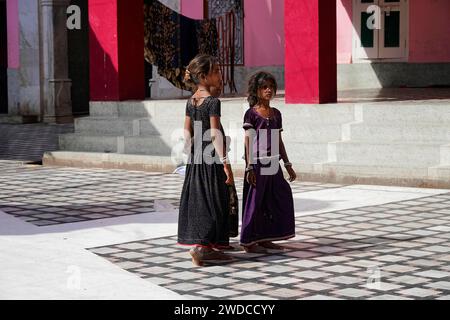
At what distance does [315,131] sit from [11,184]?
3881 mm

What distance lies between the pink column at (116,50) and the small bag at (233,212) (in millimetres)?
8021

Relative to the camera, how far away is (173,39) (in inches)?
723

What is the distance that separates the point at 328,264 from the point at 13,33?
17.2 metres

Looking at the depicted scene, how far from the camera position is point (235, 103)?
13.8 metres

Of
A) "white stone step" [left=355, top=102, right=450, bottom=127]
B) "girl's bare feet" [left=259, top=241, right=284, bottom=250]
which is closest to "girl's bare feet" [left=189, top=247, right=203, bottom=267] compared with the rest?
"girl's bare feet" [left=259, top=241, right=284, bottom=250]

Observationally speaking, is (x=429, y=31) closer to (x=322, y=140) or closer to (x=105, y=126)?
(x=322, y=140)

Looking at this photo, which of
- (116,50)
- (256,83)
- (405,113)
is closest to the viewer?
(256,83)


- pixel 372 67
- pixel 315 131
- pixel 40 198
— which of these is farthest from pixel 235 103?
pixel 372 67

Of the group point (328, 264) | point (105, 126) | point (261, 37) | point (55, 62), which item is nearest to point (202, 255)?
point (328, 264)

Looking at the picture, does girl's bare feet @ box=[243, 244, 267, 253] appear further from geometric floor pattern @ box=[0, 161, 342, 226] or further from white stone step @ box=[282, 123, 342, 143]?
white stone step @ box=[282, 123, 342, 143]

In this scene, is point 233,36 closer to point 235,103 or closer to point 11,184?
point 235,103

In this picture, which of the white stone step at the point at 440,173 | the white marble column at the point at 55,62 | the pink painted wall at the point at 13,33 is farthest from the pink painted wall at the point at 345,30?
the white stone step at the point at 440,173

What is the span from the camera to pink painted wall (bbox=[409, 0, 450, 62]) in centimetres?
1792

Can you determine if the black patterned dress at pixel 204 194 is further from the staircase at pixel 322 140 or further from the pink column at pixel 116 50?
the pink column at pixel 116 50
